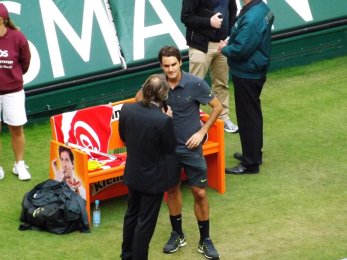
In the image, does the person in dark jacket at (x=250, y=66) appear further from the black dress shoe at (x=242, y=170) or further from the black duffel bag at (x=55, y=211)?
the black duffel bag at (x=55, y=211)

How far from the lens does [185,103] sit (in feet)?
30.8

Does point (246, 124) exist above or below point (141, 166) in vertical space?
below

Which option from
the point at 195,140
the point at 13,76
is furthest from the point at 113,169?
the point at 13,76

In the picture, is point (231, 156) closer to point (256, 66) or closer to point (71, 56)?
point (256, 66)

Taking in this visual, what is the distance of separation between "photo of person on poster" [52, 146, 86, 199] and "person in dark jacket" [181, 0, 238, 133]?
2.50 m

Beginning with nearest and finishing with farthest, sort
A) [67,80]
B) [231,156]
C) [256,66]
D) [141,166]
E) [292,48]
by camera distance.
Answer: [141,166] → [256,66] → [231,156] → [67,80] → [292,48]

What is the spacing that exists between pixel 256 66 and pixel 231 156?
4.54 ft

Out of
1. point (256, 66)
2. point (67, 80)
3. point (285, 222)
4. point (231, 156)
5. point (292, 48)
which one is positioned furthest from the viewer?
point (292, 48)

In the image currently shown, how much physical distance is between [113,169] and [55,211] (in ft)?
2.60

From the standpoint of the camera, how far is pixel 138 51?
44.0ft

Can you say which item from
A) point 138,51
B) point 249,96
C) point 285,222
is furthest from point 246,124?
point 138,51

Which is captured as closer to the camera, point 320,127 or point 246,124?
point 246,124

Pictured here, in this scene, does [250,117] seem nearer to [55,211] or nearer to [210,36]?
[210,36]

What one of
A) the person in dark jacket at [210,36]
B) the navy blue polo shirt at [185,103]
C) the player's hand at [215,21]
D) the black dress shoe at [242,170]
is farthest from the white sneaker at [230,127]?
the navy blue polo shirt at [185,103]
